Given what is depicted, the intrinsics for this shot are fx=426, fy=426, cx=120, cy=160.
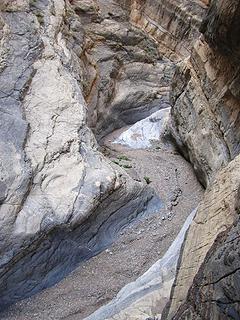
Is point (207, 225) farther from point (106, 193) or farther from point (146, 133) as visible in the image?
point (146, 133)

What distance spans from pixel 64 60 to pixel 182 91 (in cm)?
370

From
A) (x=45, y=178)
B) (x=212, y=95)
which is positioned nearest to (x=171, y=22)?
(x=212, y=95)

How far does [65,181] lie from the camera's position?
29.0 feet

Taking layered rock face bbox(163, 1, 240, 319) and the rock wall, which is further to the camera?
the rock wall

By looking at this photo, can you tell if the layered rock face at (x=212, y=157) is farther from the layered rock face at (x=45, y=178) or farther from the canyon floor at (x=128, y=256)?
the layered rock face at (x=45, y=178)

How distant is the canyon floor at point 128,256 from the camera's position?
779cm

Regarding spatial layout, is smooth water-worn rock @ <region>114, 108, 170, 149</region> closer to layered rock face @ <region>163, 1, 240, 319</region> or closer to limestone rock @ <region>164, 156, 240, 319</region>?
layered rock face @ <region>163, 1, 240, 319</region>

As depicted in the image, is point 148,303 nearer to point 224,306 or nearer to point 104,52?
point 224,306

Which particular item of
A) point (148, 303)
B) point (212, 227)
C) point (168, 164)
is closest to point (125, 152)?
point (168, 164)

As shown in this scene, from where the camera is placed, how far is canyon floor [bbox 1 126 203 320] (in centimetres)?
779

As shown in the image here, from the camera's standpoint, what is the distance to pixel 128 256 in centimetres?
913

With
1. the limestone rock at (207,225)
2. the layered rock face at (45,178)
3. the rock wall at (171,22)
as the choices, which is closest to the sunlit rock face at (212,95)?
the layered rock face at (45,178)

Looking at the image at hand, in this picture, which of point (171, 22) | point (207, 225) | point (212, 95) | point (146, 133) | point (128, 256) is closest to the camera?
point (207, 225)

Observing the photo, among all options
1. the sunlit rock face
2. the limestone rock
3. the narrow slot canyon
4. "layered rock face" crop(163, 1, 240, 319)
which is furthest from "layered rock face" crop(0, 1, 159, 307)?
the limestone rock
